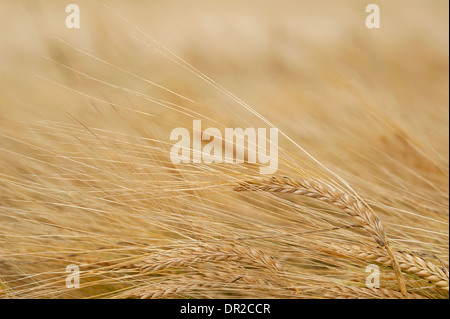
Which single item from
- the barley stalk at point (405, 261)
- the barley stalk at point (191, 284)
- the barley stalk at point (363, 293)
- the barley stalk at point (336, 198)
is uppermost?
the barley stalk at point (336, 198)

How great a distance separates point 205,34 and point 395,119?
71cm

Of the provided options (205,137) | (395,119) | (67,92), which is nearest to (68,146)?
(67,92)

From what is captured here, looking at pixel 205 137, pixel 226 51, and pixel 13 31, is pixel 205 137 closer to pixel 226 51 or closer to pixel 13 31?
pixel 226 51

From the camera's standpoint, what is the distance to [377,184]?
0.95 m

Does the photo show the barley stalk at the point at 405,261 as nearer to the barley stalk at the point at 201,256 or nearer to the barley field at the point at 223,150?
the barley field at the point at 223,150

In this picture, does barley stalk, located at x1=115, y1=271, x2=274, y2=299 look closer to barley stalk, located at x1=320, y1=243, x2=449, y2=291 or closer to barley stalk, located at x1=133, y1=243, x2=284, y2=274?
barley stalk, located at x1=133, y1=243, x2=284, y2=274

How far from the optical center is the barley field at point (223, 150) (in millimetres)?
720

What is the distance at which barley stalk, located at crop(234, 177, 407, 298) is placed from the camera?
667 millimetres

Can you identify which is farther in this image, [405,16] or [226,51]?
[226,51]

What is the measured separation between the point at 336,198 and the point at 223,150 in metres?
0.23

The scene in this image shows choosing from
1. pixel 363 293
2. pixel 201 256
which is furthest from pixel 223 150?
pixel 363 293

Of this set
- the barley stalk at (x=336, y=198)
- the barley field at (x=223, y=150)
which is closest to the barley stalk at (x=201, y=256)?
the barley field at (x=223, y=150)

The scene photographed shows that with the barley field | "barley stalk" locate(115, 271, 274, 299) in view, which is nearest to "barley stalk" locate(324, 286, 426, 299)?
the barley field
